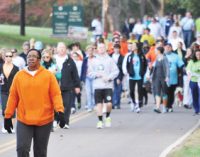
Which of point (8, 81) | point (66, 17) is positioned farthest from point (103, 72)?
point (66, 17)

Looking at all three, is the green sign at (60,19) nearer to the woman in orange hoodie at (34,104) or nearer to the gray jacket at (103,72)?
the gray jacket at (103,72)

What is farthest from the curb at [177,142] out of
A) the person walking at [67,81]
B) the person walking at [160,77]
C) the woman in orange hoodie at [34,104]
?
the woman in orange hoodie at [34,104]

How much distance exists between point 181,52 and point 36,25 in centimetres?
4058

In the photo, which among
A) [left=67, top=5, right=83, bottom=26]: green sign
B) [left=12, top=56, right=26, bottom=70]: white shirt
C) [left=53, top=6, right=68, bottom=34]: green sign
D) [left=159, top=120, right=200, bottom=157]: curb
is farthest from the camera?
[left=53, top=6, right=68, bottom=34]: green sign

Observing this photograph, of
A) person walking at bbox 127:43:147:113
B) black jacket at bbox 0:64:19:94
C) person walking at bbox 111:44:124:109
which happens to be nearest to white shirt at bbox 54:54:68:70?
black jacket at bbox 0:64:19:94

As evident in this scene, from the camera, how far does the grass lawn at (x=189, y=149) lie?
14.3 metres

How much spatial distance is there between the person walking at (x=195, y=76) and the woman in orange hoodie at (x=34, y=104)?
436 inches

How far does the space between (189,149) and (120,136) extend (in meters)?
3.21

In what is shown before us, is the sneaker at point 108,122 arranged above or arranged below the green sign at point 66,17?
below

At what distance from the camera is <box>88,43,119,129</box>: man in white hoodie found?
19.3 meters

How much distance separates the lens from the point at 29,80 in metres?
11.7

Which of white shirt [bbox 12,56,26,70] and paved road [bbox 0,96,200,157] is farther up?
white shirt [bbox 12,56,26,70]

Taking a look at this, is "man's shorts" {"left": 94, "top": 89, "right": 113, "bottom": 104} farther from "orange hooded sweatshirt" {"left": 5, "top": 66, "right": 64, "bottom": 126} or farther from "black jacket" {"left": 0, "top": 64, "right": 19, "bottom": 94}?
"orange hooded sweatshirt" {"left": 5, "top": 66, "right": 64, "bottom": 126}

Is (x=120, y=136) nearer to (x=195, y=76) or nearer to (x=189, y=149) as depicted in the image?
(x=189, y=149)
